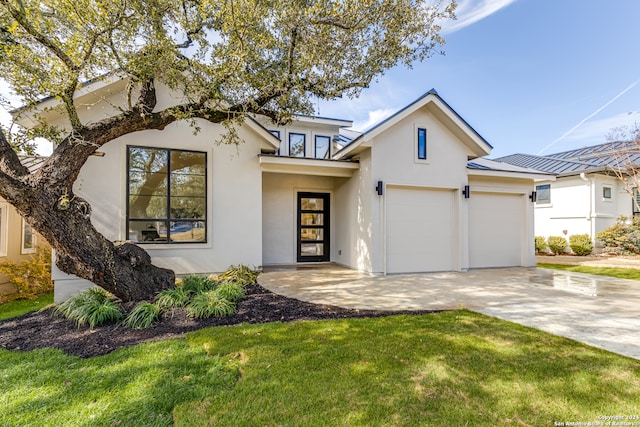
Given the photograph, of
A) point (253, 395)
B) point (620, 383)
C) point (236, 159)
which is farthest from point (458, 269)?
point (253, 395)

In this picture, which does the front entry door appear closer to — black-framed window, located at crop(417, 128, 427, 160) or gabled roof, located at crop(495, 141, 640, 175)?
black-framed window, located at crop(417, 128, 427, 160)

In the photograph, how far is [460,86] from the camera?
44.5 ft

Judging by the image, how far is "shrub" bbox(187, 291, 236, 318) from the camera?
200 inches

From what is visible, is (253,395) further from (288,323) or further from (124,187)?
(124,187)

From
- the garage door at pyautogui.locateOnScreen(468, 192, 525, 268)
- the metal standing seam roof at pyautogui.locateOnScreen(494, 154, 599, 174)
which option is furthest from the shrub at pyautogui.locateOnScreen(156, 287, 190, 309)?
the metal standing seam roof at pyautogui.locateOnScreen(494, 154, 599, 174)

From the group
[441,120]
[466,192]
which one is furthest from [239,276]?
[441,120]

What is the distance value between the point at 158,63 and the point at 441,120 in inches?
319

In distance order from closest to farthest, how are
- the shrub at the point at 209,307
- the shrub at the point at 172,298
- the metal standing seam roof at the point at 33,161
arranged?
1. the shrub at the point at 209,307
2. the shrub at the point at 172,298
3. the metal standing seam roof at the point at 33,161

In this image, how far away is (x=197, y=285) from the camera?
6.45 meters

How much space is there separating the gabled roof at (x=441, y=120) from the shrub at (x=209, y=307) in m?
5.78

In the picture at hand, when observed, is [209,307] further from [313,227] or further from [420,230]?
[420,230]

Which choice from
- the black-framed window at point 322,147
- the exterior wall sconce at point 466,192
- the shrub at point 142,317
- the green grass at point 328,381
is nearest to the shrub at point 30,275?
the shrub at point 142,317

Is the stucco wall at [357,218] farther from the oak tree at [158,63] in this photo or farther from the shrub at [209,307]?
the shrub at [209,307]

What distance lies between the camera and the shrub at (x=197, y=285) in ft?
20.7
